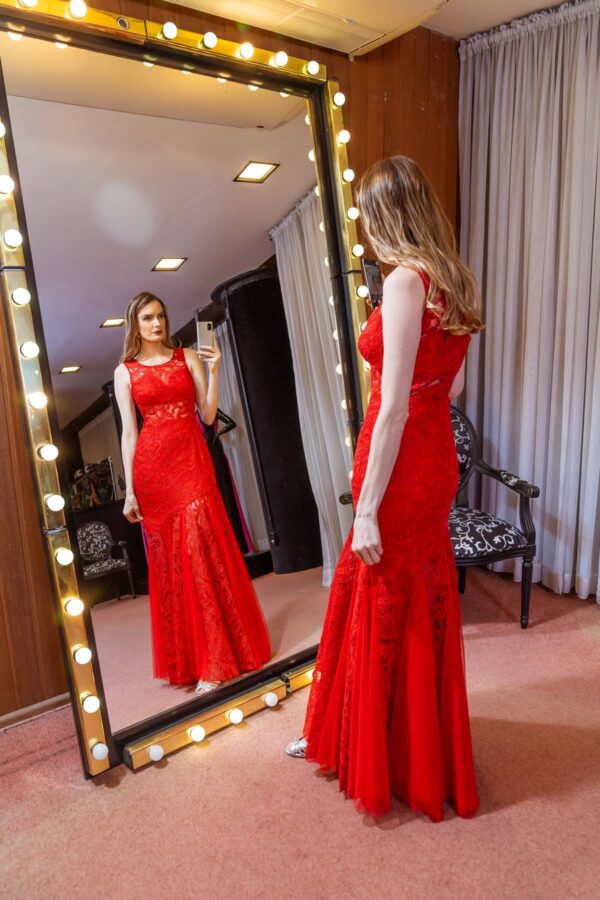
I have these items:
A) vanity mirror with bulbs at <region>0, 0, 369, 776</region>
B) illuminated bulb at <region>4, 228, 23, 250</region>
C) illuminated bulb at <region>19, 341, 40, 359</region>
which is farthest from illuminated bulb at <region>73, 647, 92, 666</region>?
illuminated bulb at <region>4, 228, 23, 250</region>

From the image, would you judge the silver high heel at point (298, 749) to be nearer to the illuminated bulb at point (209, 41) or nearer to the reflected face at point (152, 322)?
the reflected face at point (152, 322)

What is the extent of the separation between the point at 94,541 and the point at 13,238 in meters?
0.88

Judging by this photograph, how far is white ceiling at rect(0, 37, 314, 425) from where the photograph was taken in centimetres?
186

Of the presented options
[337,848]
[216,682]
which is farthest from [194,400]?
[337,848]

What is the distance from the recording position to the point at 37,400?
180cm

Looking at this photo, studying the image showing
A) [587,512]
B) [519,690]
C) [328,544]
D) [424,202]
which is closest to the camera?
[424,202]

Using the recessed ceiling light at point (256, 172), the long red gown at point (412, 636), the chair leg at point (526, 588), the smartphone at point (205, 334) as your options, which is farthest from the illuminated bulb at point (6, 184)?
the chair leg at point (526, 588)

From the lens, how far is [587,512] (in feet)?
9.52

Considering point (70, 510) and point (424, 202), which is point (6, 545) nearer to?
point (70, 510)

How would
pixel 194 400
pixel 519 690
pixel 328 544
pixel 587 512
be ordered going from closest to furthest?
pixel 194 400, pixel 519 690, pixel 328 544, pixel 587 512

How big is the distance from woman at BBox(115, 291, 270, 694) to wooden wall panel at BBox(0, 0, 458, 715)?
42 centimetres

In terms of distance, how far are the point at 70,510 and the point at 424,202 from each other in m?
1.24

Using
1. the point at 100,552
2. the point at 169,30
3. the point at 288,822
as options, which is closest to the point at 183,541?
the point at 100,552

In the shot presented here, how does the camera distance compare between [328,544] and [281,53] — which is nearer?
[281,53]
